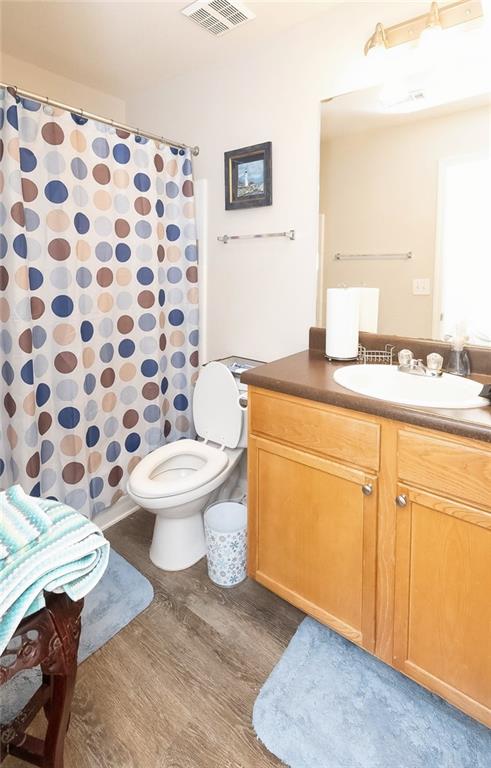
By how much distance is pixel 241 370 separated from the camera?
207 cm

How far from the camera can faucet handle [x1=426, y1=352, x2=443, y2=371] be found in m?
1.43

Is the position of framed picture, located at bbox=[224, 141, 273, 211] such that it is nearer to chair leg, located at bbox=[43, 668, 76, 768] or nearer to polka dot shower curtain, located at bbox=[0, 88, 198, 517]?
polka dot shower curtain, located at bbox=[0, 88, 198, 517]

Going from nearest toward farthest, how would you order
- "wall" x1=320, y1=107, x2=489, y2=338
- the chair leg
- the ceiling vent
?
1. the chair leg
2. "wall" x1=320, y1=107, x2=489, y2=338
3. the ceiling vent

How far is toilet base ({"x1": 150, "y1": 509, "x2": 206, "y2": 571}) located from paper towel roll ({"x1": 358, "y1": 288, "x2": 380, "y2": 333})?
1.07 metres

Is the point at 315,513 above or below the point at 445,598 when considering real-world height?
above

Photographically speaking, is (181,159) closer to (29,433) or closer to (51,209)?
(51,209)

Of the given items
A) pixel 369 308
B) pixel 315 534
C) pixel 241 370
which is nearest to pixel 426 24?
pixel 369 308

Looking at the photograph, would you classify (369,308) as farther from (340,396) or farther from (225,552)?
(225,552)

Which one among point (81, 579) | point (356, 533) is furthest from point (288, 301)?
point (81, 579)

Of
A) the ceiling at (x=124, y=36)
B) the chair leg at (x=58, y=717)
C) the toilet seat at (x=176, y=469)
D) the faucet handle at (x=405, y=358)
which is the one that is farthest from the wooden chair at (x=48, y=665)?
the ceiling at (x=124, y=36)

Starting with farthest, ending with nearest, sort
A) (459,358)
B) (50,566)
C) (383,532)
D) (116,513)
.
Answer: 1. (116,513)
2. (459,358)
3. (383,532)
4. (50,566)

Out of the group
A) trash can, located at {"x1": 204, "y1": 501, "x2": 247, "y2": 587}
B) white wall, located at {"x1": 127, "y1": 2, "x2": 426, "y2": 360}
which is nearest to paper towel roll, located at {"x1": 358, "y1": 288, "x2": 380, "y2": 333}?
white wall, located at {"x1": 127, "y1": 2, "x2": 426, "y2": 360}

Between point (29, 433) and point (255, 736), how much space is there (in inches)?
51.3

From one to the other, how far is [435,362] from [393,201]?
649 millimetres
